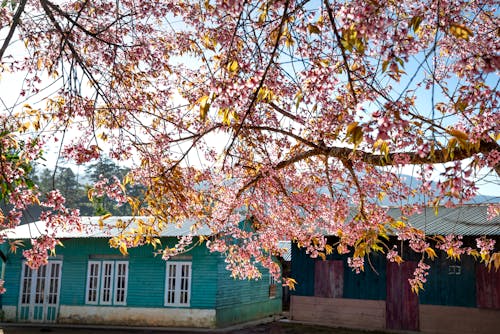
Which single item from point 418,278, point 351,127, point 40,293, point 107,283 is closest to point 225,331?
point 107,283

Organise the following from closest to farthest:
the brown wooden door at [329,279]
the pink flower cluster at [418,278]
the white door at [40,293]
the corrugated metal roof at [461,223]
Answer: the pink flower cluster at [418,278] → the corrugated metal roof at [461,223] → the brown wooden door at [329,279] → the white door at [40,293]

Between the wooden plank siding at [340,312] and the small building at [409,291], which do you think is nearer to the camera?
the small building at [409,291]

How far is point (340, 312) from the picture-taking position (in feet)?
57.0

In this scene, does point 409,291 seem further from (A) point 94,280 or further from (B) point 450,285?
(A) point 94,280

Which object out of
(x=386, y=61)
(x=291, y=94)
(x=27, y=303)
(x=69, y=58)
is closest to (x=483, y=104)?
(x=386, y=61)

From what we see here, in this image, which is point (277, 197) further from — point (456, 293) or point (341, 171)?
point (456, 293)

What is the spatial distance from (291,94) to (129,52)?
2.19m

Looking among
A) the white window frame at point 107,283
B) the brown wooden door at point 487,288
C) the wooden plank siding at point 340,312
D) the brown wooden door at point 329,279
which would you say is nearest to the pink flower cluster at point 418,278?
the brown wooden door at point 487,288

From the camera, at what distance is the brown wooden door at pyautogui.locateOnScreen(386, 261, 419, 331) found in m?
16.3

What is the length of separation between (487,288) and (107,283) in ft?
42.4

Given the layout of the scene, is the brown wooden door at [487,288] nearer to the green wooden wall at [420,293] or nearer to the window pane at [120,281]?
the green wooden wall at [420,293]

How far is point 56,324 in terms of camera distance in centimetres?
1828

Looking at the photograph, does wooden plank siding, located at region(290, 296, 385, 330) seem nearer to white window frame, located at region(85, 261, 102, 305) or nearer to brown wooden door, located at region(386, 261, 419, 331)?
brown wooden door, located at region(386, 261, 419, 331)

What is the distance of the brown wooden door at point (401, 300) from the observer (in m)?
16.3
